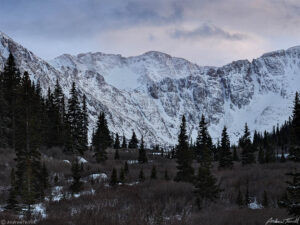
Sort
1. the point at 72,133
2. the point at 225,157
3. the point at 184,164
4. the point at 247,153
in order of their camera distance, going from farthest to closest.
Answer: the point at 247,153, the point at 72,133, the point at 225,157, the point at 184,164

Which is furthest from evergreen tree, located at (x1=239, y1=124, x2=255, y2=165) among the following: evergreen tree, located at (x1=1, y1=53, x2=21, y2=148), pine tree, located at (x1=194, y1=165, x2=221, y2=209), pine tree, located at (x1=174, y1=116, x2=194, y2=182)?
evergreen tree, located at (x1=1, y1=53, x2=21, y2=148)

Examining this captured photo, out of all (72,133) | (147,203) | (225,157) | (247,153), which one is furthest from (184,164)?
(72,133)

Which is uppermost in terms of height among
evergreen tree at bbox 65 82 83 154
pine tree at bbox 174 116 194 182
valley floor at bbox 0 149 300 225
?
evergreen tree at bbox 65 82 83 154

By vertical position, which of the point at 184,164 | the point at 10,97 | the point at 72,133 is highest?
the point at 10,97

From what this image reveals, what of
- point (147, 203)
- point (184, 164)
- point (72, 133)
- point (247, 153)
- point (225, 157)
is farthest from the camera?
point (247, 153)

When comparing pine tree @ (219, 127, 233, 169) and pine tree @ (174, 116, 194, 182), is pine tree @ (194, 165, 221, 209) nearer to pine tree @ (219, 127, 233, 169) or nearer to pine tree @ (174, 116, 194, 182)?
pine tree @ (174, 116, 194, 182)

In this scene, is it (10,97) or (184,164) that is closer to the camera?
(184,164)

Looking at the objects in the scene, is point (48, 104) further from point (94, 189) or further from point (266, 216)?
point (266, 216)

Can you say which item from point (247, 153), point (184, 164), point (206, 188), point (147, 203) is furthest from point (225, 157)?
point (147, 203)

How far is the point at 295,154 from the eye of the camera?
38.3 feet

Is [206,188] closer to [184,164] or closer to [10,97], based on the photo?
[184,164]

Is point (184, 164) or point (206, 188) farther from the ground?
point (184, 164)

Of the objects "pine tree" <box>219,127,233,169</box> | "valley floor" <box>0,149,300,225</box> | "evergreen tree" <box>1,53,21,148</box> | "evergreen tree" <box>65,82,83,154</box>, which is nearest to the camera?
"valley floor" <box>0,149,300,225</box>

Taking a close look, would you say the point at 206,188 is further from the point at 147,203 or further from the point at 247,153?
the point at 247,153
